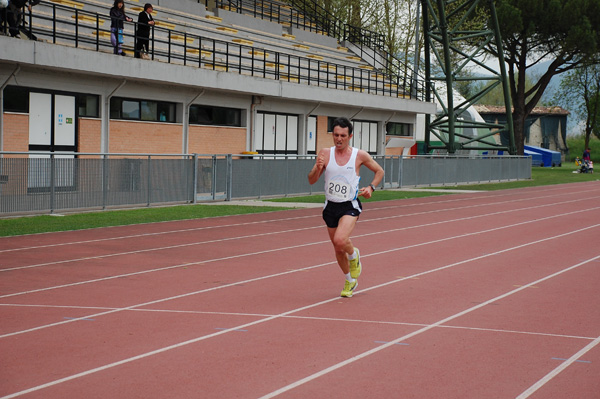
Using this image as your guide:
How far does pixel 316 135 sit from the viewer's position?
130 ft

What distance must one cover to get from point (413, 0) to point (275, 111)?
22442 millimetres

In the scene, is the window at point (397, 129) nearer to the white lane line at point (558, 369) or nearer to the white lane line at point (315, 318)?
the white lane line at point (315, 318)

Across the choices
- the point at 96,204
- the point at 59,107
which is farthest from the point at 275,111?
the point at 96,204

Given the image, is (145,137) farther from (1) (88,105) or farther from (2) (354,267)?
(2) (354,267)

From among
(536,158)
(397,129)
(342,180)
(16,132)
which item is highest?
(397,129)

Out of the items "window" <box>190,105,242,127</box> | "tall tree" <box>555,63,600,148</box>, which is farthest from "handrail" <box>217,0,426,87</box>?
"tall tree" <box>555,63,600,148</box>

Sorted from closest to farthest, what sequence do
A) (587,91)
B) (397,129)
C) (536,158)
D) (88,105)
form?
1. (88,105)
2. (397,129)
3. (536,158)
4. (587,91)

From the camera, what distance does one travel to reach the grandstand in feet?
81.4

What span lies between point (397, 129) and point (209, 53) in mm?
15433

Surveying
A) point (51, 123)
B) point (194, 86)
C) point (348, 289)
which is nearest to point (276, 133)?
point (194, 86)

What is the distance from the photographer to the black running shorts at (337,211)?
9695 mm

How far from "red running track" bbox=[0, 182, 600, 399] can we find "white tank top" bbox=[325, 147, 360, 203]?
3.64 feet

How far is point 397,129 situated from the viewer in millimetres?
46969

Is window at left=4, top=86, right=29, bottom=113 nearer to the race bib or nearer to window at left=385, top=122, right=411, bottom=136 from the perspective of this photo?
the race bib
